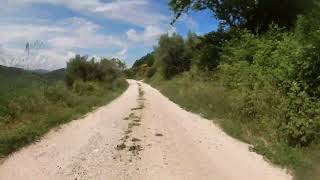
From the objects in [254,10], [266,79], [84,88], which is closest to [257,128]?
[266,79]

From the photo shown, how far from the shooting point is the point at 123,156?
12.5 m

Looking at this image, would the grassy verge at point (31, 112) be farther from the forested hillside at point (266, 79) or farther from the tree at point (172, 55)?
the tree at point (172, 55)

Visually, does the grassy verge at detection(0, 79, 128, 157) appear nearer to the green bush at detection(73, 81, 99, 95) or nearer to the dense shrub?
the green bush at detection(73, 81, 99, 95)

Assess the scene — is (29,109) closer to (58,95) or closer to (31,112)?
(31,112)

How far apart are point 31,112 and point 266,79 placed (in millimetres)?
9337

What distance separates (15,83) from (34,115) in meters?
5.57

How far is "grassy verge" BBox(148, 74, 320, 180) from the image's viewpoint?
442 inches

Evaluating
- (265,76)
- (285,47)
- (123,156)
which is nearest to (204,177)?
(123,156)

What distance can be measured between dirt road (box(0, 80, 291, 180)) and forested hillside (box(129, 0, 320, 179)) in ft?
2.89

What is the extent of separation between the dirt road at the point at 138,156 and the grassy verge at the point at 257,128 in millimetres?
398

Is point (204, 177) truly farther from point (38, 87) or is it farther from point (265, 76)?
point (38, 87)

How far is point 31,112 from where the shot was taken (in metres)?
20.3

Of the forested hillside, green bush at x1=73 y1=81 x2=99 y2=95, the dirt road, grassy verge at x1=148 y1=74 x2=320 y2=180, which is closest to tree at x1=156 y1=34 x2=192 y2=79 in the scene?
green bush at x1=73 y1=81 x2=99 y2=95

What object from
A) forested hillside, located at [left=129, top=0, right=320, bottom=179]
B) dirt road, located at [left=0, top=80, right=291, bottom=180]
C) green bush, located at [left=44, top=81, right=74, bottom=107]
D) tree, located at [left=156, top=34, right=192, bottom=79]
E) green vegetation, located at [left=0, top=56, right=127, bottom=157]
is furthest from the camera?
tree, located at [left=156, top=34, right=192, bottom=79]
